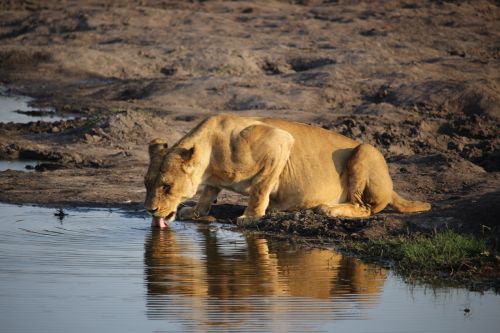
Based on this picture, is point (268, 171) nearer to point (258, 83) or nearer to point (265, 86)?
point (265, 86)

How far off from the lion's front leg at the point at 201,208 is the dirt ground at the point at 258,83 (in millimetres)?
1097

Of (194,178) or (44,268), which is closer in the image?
(44,268)

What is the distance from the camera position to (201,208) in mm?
12445

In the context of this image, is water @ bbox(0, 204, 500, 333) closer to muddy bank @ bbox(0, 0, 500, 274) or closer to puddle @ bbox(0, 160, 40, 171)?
muddy bank @ bbox(0, 0, 500, 274)

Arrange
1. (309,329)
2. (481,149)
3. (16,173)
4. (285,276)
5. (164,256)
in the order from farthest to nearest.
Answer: (481,149) → (16,173) → (164,256) → (285,276) → (309,329)

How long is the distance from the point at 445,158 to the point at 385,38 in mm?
14281

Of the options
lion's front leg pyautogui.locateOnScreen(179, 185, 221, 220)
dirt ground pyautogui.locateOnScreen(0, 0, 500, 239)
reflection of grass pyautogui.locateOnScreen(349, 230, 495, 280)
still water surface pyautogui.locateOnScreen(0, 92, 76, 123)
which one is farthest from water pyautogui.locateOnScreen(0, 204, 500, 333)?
still water surface pyautogui.locateOnScreen(0, 92, 76, 123)

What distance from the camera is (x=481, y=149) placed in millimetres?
17625

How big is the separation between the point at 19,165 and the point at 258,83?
845cm

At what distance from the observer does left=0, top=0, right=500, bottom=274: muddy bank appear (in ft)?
47.0

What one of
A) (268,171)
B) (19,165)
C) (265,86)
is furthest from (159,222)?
(265,86)

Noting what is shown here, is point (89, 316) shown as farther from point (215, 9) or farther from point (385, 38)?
point (215, 9)

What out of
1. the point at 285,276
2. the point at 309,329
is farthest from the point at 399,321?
the point at 285,276

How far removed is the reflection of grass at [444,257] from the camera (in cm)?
948
